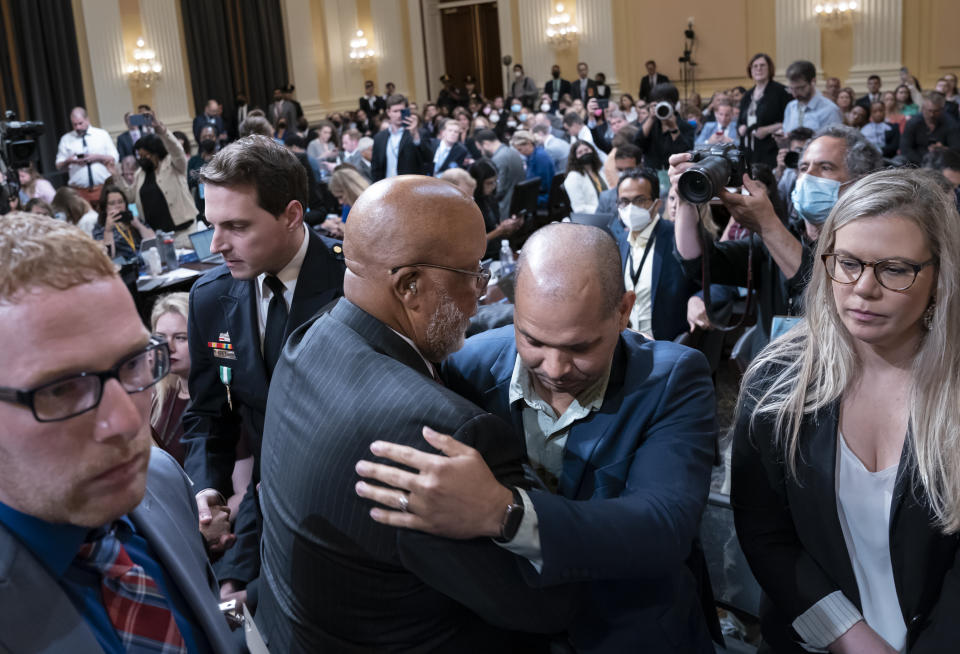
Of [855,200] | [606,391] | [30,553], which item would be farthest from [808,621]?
[30,553]

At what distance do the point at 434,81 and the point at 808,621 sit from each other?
66.1 ft

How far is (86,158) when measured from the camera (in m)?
9.62

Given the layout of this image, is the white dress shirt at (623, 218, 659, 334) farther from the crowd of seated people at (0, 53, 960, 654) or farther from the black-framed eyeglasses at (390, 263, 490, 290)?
the black-framed eyeglasses at (390, 263, 490, 290)

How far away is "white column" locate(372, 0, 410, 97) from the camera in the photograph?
18.9 meters

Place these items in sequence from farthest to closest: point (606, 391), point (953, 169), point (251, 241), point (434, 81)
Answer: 1. point (434, 81)
2. point (953, 169)
3. point (251, 241)
4. point (606, 391)

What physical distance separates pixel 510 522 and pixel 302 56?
17532mm

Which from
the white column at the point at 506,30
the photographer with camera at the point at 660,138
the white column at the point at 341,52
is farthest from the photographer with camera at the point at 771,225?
the white column at the point at 506,30

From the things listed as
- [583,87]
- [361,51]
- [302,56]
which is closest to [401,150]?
[583,87]

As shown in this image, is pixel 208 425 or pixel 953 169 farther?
pixel 953 169

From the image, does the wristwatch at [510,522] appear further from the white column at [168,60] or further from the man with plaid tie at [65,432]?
the white column at [168,60]

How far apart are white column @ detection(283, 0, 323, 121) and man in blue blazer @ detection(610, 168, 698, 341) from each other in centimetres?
1413

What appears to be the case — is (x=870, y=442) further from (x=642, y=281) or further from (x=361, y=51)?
(x=361, y=51)

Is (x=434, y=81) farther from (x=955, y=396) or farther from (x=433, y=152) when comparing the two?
(x=955, y=396)

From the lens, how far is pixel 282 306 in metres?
2.30
